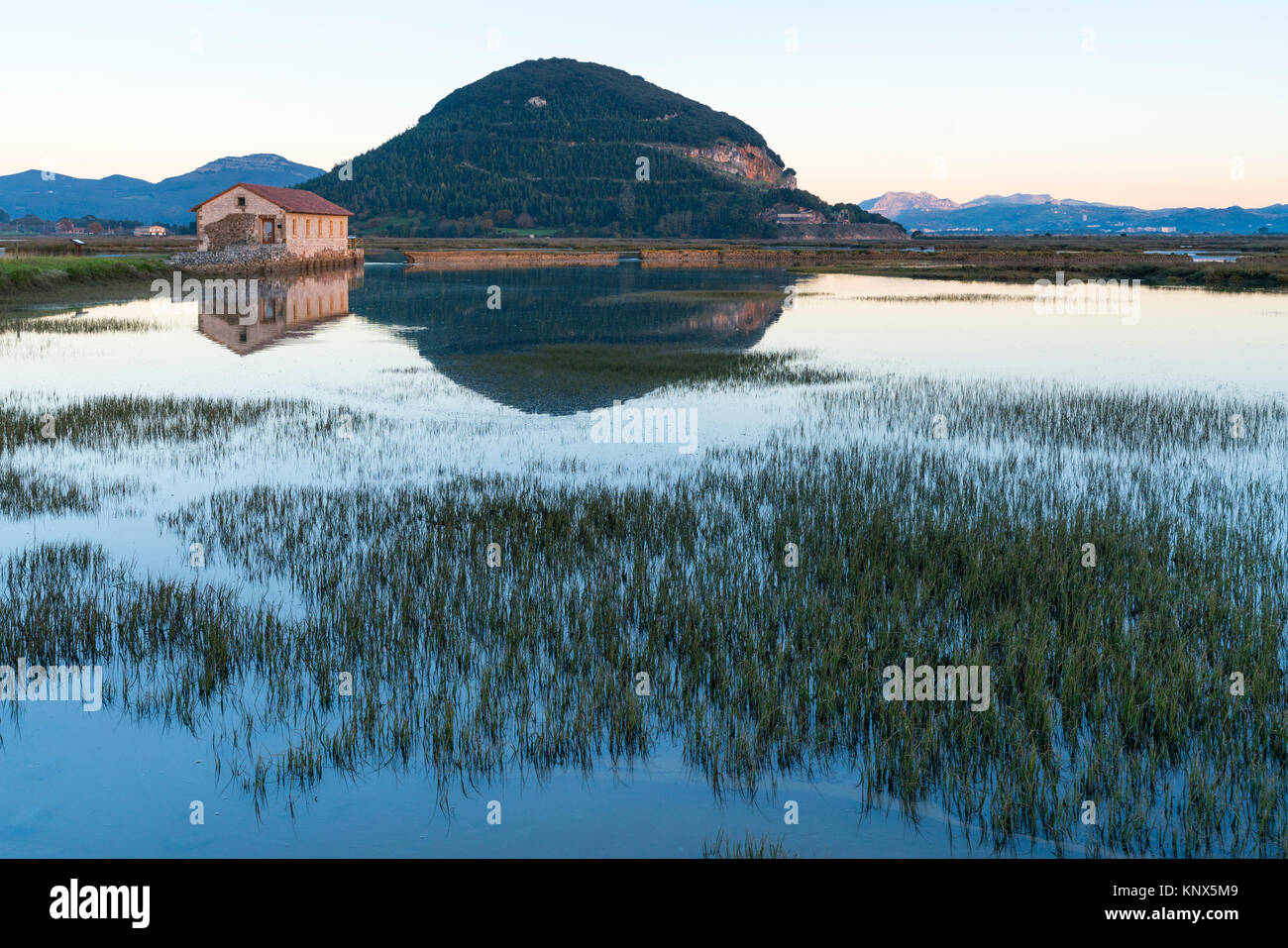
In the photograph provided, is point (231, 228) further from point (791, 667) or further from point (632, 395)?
point (791, 667)

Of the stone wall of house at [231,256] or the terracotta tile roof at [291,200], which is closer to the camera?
the stone wall of house at [231,256]

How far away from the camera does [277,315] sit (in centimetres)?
4356

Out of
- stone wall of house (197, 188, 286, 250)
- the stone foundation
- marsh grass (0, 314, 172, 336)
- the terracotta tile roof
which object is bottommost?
marsh grass (0, 314, 172, 336)

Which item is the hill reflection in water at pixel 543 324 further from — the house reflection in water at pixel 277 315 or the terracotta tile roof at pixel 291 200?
the terracotta tile roof at pixel 291 200

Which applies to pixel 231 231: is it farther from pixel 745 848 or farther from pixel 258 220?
pixel 745 848

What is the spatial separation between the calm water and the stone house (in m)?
12.2

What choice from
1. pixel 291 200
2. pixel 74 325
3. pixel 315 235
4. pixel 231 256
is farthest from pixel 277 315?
pixel 315 235

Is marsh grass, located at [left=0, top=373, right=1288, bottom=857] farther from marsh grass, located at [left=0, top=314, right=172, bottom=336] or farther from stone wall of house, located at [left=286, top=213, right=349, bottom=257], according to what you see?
stone wall of house, located at [left=286, top=213, right=349, bottom=257]

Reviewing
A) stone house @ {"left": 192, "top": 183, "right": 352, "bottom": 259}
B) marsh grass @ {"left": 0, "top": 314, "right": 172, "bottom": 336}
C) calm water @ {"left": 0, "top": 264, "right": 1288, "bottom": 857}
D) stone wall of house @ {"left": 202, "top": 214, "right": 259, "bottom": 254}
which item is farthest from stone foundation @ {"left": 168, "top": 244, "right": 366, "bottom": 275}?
marsh grass @ {"left": 0, "top": 314, "right": 172, "bottom": 336}

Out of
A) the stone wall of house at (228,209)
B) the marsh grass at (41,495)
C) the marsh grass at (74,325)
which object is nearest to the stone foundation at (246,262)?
Result: the stone wall of house at (228,209)

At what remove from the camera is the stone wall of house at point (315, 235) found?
78.2 metres

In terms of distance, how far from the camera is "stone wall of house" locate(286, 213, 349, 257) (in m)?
78.2

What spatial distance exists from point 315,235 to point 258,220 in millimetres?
11125

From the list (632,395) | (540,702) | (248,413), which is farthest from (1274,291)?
(540,702)
